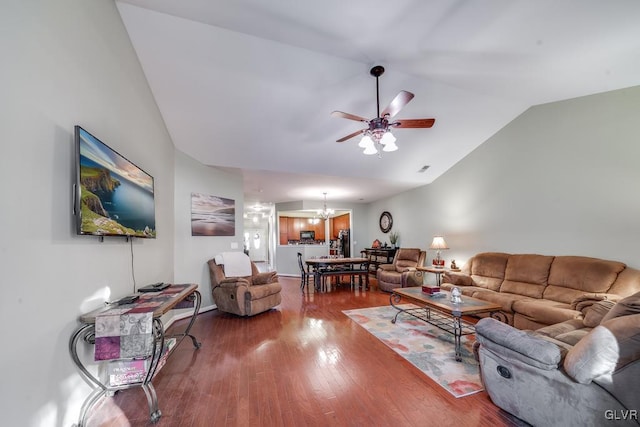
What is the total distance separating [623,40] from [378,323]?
4.07 metres

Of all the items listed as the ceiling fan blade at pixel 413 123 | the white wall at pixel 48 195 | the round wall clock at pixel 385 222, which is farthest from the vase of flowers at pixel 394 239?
the white wall at pixel 48 195

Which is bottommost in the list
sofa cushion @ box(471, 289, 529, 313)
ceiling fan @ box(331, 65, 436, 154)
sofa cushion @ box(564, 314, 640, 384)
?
sofa cushion @ box(471, 289, 529, 313)

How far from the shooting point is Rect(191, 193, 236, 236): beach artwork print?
4.34 meters

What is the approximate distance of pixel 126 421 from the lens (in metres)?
1.81

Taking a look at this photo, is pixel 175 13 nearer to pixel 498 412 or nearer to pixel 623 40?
pixel 623 40

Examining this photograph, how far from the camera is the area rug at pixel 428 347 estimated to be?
2.22 metres

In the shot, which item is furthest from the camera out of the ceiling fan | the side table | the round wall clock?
the round wall clock

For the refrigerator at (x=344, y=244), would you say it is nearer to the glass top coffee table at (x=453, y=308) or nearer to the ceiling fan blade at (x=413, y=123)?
the glass top coffee table at (x=453, y=308)

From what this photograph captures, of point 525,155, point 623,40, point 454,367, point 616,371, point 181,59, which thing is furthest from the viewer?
point 525,155

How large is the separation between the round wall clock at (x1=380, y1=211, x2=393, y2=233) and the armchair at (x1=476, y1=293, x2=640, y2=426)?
5701 mm

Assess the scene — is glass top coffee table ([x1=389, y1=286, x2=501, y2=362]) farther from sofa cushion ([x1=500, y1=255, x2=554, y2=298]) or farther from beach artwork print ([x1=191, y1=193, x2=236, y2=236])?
beach artwork print ([x1=191, y1=193, x2=236, y2=236])

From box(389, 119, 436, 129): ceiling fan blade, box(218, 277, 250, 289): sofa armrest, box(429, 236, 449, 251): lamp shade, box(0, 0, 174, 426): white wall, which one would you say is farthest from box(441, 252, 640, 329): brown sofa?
box(0, 0, 174, 426): white wall

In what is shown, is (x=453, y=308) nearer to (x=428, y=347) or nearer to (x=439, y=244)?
(x=428, y=347)

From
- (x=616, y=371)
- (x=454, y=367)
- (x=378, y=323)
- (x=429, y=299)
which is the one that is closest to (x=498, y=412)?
(x=454, y=367)
